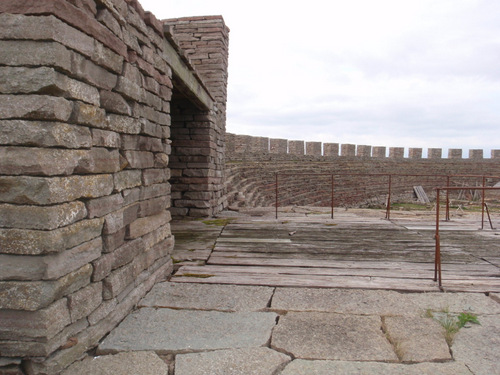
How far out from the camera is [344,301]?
3.15 metres

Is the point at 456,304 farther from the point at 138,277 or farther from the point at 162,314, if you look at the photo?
the point at 138,277

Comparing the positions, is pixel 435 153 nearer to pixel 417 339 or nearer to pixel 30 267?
pixel 417 339

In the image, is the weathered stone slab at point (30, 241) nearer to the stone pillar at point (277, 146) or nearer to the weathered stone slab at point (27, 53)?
the weathered stone slab at point (27, 53)

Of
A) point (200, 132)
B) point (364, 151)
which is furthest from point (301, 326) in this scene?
point (364, 151)

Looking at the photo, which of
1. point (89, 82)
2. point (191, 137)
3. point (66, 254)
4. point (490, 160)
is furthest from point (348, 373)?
point (490, 160)

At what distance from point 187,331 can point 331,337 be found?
38.5 inches

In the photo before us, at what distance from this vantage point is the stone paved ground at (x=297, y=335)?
2.19 m

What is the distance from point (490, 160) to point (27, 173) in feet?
83.0

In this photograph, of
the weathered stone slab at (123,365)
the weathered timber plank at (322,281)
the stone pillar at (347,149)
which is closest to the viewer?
the weathered stone slab at (123,365)

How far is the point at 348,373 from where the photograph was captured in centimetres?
212

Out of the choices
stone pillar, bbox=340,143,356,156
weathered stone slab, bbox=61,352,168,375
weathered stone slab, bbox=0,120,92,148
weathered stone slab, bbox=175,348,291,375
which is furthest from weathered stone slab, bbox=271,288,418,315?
stone pillar, bbox=340,143,356,156

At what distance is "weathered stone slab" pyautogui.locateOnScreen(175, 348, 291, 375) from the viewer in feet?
7.02

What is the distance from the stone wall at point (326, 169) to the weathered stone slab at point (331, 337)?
5.98m

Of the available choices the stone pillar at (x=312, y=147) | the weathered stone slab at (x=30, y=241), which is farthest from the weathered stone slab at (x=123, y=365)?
the stone pillar at (x=312, y=147)
